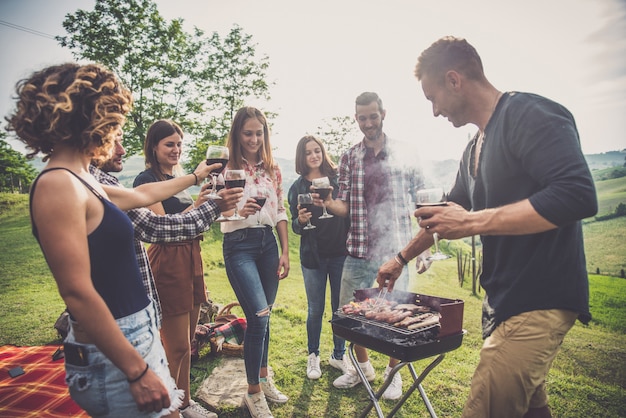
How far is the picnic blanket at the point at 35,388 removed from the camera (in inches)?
132

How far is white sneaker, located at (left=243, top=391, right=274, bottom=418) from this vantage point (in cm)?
312

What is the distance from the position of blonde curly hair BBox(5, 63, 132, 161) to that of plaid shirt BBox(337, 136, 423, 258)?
9.54 feet

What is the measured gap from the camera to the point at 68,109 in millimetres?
1388

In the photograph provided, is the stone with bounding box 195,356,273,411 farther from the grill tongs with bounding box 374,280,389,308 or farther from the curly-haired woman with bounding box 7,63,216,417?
the curly-haired woman with bounding box 7,63,216,417

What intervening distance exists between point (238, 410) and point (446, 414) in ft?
6.80

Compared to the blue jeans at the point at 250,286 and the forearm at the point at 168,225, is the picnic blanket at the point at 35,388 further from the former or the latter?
the forearm at the point at 168,225

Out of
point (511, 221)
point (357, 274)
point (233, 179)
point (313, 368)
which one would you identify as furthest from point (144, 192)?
point (313, 368)

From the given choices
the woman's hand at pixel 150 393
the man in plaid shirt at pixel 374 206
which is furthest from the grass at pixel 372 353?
the woman's hand at pixel 150 393

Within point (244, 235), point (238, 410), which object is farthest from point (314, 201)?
point (238, 410)

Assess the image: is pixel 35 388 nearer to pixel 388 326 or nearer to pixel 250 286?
pixel 250 286

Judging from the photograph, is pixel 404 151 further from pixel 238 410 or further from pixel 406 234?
pixel 238 410

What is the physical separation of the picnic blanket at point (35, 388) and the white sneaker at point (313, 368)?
232 cm

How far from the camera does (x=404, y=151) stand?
4.06 meters

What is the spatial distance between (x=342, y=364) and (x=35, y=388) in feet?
11.2
